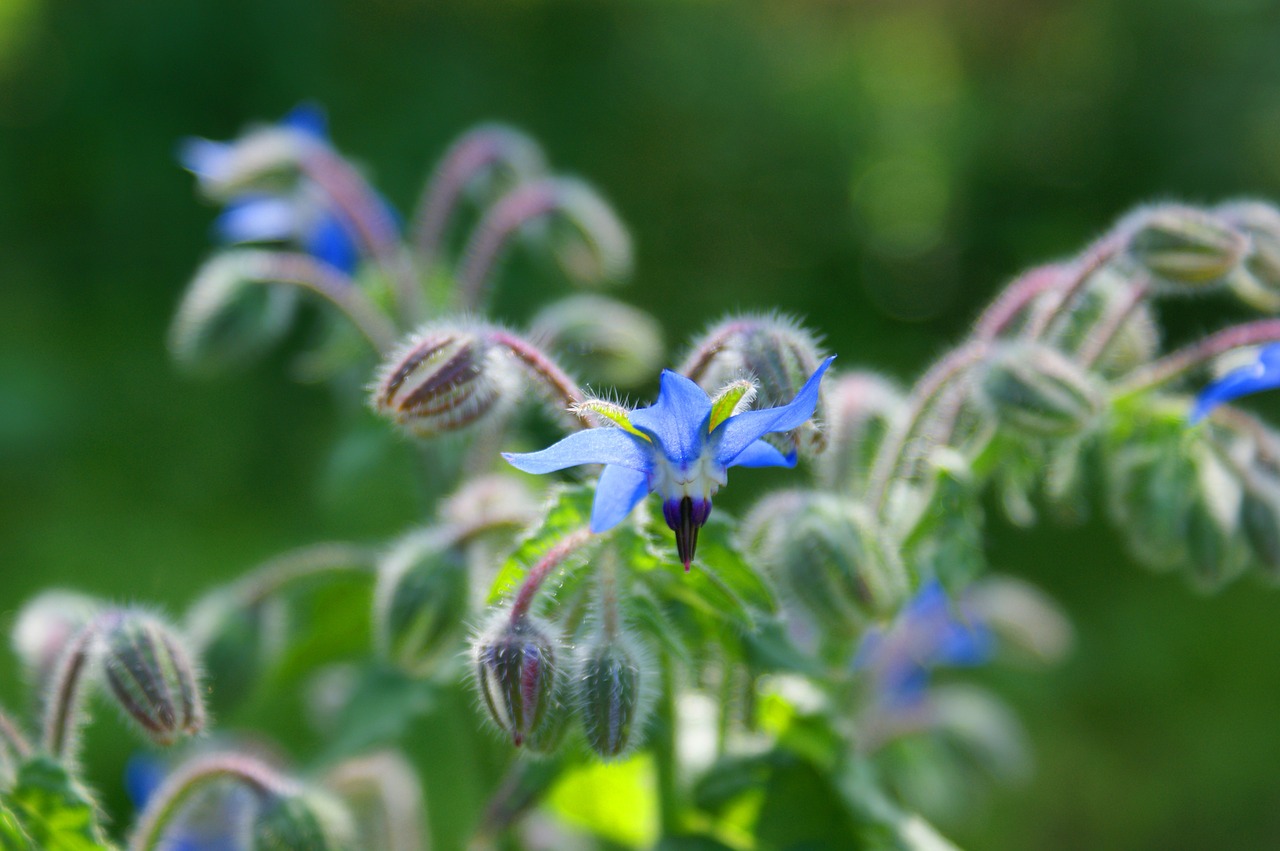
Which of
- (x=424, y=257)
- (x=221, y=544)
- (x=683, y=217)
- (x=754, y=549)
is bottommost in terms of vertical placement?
(x=754, y=549)

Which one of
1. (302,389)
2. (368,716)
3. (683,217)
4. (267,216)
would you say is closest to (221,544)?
(302,389)

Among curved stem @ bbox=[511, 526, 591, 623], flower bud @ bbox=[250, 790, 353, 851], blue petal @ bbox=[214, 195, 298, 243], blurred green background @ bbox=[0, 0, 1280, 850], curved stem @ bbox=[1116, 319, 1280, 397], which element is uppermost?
blurred green background @ bbox=[0, 0, 1280, 850]

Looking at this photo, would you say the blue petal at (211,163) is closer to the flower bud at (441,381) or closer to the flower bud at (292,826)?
the flower bud at (441,381)

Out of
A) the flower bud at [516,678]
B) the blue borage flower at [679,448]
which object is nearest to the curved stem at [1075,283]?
the blue borage flower at [679,448]

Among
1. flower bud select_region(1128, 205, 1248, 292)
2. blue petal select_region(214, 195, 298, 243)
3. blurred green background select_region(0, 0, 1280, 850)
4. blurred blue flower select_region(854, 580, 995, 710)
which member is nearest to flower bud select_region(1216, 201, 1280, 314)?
flower bud select_region(1128, 205, 1248, 292)

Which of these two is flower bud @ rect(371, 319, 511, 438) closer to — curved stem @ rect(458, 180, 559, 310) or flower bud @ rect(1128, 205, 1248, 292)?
curved stem @ rect(458, 180, 559, 310)

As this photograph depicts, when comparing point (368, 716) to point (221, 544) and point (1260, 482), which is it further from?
point (221, 544)
